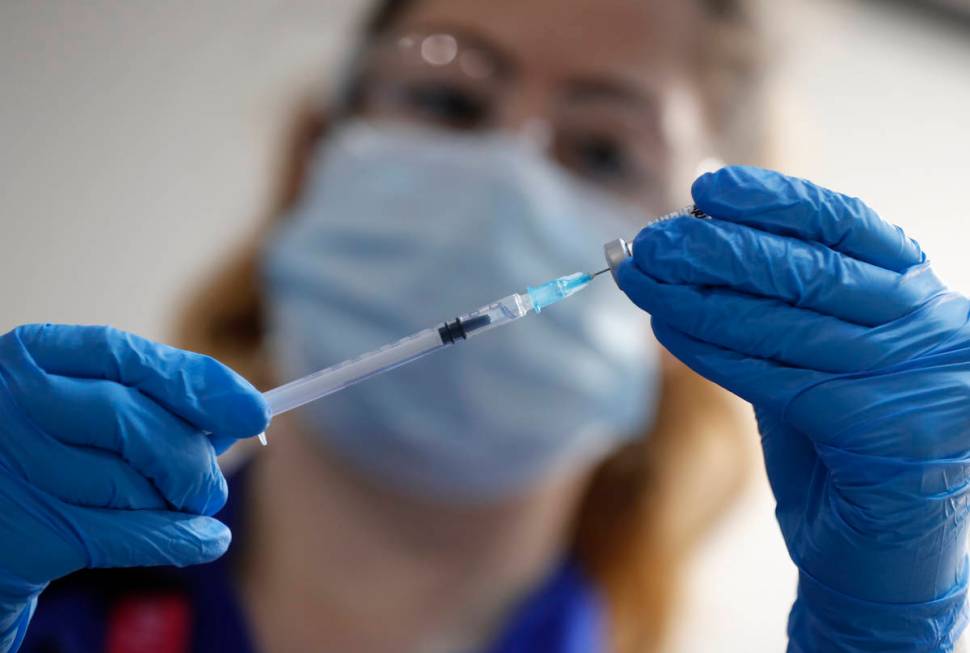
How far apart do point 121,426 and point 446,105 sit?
3.17ft

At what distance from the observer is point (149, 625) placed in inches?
54.8

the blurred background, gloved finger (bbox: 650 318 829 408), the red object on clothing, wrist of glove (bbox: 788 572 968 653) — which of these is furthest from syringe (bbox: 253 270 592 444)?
the blurred background

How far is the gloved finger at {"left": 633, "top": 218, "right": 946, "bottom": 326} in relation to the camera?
77cm

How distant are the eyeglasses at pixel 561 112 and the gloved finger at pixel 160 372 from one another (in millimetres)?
858

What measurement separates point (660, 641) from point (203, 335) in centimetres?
127

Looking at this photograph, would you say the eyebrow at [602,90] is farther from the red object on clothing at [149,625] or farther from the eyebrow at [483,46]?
the red object on clothing at [149,625]

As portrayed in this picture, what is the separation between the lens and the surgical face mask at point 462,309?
4.40 ft

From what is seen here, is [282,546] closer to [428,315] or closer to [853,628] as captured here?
[428,315]

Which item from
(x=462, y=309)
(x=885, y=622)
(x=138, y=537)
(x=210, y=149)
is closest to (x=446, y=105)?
(x=462, y=309)

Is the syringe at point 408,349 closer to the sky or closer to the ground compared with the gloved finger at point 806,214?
closer to the ground

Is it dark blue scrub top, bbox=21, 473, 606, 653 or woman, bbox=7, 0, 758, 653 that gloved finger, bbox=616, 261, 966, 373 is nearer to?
woman, bbox=7, 0, 758, 653

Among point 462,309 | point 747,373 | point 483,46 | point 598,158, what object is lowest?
point 747,373

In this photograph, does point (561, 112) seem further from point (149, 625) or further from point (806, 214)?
point (149, 625)

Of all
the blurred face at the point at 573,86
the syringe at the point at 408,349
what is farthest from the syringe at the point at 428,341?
the blurred face at the point at 573,86
